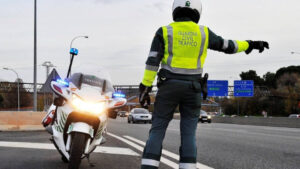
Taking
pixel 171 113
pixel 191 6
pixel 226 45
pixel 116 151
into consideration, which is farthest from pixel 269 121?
pixel 171 113

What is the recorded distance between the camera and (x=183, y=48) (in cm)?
392

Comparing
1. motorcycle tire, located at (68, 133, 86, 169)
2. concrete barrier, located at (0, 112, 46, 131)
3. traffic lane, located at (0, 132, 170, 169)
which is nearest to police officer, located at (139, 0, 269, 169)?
motorcycle tire, located at (68, 133, 86, 169)

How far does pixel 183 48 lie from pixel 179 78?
32 cm

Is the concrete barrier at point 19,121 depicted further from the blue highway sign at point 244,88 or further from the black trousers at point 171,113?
the blue highway sign at point 244,88

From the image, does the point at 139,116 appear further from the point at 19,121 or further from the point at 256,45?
the point at 256,45

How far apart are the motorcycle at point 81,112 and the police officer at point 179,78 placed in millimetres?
1069

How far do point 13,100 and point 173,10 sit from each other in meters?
131

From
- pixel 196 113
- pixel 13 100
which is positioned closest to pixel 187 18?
pixel 196 113

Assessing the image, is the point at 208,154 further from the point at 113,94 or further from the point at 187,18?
the point at 187,18

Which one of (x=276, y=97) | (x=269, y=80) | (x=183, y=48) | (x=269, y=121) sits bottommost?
(x=269, y=121)

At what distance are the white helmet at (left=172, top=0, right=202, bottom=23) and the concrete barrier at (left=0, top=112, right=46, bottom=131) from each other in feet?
42.4

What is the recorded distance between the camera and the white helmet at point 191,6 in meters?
4.03

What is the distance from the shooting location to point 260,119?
3092 cm

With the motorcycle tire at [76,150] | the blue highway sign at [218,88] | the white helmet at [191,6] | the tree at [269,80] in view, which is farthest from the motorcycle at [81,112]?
the tree at [269,80]
